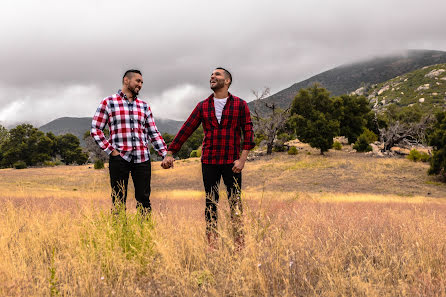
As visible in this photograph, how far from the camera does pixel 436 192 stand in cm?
2100

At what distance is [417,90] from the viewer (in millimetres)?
102500

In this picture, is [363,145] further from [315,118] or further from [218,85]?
[218,85]

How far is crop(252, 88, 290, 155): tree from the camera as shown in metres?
39.1

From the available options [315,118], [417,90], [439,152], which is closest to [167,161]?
[439,152]

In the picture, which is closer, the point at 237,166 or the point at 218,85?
the point at 237,166

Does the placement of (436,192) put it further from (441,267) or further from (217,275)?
(217,275)

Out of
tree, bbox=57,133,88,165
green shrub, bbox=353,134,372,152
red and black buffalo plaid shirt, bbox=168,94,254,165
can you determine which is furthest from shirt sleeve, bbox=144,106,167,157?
tree, bbox=57,133,88,165

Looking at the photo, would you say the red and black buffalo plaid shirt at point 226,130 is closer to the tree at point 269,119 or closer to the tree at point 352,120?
the tree at point 269,119

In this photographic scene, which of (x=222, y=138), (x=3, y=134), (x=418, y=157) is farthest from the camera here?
(x=3, y=134)

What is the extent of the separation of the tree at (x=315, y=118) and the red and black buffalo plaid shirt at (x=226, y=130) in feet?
106

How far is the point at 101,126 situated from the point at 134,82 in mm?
776

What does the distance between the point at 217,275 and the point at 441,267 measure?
216cm

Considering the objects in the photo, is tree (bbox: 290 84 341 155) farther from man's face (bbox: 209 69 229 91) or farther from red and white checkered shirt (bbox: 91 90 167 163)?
red and white checkered shirt (bbox: 91 90 167 163)

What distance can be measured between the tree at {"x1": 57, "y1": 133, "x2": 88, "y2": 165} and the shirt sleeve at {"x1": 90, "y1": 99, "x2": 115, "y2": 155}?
222ft
